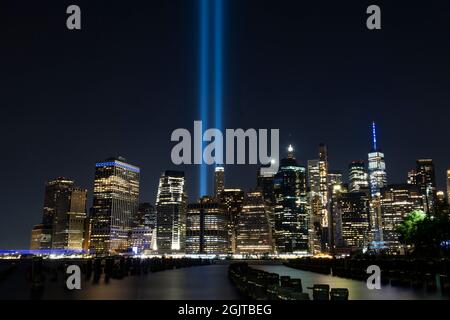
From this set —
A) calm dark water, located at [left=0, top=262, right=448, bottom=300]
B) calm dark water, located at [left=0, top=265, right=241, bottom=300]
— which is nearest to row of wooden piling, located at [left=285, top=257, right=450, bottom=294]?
calm dark water, located at [left=0, top=262, right=448, bottom=300]

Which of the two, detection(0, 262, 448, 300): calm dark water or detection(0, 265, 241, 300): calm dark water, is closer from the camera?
detection(0, 262, 448, 300): calm dark water

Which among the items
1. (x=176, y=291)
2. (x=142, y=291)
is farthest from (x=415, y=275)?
(x=142, y=291)

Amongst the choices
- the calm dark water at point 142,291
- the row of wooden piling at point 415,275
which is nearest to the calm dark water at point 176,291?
the calm dark water at point 142,291

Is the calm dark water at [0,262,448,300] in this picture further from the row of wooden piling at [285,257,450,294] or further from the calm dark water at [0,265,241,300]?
the row of wooden piling at [285,257,450,294]

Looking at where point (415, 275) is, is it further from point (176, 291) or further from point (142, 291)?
point (142, 291)

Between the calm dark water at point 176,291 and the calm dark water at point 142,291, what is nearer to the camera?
the calm dark water at point 176,291

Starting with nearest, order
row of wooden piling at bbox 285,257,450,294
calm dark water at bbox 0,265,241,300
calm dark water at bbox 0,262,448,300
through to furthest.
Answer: calm dark water at bbox 0,262,448,300 < calm dark water at bbox 0,265,241,300 < row of wooden piling at bbox 285,257,450,294

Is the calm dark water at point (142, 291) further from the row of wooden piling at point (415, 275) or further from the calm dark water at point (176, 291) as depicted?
the row of wooden piling at point (415, 275)

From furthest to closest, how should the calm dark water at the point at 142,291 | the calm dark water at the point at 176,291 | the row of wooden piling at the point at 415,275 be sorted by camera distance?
the row of wooden piling at the point at 415,275, the calm dark water at the point at 142,291, the calm dark water at the point at 176,291

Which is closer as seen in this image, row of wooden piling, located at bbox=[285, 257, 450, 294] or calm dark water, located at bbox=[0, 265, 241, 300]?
calm dark water, located at bbox=[0, 265, 241, 300]

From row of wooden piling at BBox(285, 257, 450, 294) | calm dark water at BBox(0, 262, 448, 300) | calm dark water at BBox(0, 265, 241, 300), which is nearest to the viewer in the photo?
calm dark water at BBox(0, 262, 448, 300)

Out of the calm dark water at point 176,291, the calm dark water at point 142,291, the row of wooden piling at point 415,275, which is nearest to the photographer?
the calm dark water at point 176,291

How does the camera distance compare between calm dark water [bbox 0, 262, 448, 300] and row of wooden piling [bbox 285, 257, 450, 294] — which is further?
row of wooden piling [bbox 285, 257, 450, 294]

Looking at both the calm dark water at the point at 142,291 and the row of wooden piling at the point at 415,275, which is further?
the row of wooden piling at the point at 415,275
